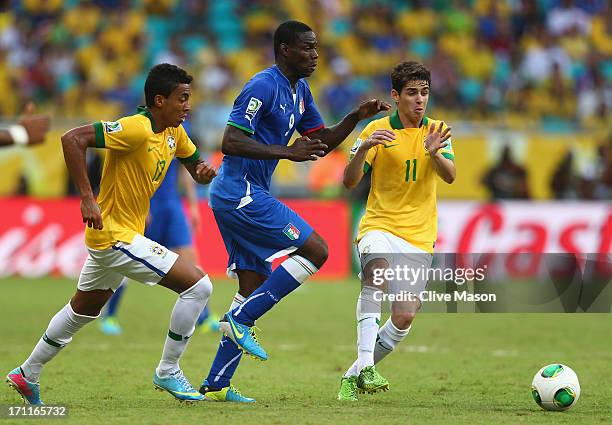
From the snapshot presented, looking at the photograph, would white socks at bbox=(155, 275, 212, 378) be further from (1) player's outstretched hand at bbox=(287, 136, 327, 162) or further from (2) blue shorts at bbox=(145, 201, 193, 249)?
(2) blue shorts at bbox=(145, 201, 193, 249)

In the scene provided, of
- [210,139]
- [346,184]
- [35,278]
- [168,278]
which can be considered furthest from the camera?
[210,139]

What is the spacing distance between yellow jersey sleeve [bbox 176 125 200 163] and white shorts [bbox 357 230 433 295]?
1446 mm

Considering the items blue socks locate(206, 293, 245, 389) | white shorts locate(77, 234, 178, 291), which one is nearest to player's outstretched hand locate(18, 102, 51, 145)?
white shorts locate(77, 234, 178, 291)

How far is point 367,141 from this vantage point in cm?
809

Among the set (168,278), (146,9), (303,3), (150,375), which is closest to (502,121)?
(303,3)

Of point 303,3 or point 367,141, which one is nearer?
point 367,141

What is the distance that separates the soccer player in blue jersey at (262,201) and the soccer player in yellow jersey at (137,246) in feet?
1.16

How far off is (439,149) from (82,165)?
2612 millimetres

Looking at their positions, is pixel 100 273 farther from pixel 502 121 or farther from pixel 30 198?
pixel 502 121

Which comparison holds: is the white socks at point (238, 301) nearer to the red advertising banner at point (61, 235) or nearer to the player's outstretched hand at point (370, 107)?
the player's outstretched hand at point (370, 107)

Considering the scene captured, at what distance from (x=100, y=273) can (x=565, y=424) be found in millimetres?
→ 3357

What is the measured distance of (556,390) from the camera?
7824mm

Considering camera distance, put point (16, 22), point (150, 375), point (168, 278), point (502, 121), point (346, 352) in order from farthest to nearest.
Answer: point (16, 22) < point (502, 121) < point (346, 352) < point (150, 375) < point (168, 278)

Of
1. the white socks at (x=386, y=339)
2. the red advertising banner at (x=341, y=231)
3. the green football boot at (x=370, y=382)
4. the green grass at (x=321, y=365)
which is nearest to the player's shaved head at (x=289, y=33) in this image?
the white socks at (x=386, y=339)
